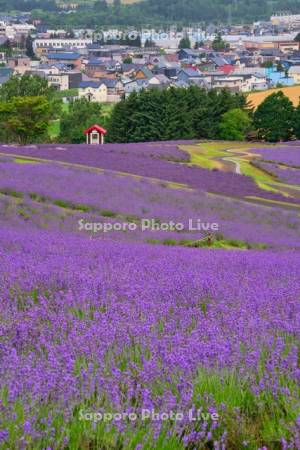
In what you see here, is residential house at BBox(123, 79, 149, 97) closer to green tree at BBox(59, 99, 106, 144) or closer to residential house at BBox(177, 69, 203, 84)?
residential house at BBox(177, 69, 203, 84)

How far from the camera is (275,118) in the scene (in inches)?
2761

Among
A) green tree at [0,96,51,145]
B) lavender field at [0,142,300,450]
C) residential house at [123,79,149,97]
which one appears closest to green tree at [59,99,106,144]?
green tree at [0,96,51,145]

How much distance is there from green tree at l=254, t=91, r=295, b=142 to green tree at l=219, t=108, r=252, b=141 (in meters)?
1.39

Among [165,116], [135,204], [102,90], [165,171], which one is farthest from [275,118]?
[102,90]

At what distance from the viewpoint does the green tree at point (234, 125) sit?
69.2 m

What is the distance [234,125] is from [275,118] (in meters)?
3.62

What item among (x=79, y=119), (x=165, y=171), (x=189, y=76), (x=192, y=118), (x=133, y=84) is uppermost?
(x=165, y=171)

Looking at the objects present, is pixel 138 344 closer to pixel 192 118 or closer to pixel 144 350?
pixel 144 350

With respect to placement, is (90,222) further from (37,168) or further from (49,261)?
(49,261)

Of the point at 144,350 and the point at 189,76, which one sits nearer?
the point at 144,350

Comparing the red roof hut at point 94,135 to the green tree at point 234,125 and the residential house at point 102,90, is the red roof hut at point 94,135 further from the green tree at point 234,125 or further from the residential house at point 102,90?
the residential house at point 102,90

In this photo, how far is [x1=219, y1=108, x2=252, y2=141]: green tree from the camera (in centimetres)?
6919

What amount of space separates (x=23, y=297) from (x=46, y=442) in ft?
11.7

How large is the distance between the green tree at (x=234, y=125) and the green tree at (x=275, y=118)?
1395mm
